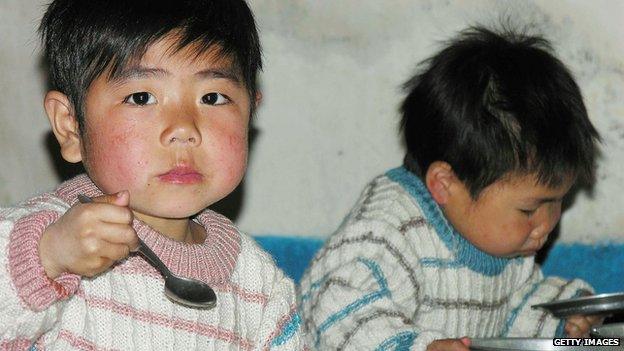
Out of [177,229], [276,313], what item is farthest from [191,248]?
[276,313]

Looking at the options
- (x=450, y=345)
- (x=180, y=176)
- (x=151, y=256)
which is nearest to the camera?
(x=151, y=256)

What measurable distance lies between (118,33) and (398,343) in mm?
720

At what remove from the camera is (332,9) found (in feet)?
7.72

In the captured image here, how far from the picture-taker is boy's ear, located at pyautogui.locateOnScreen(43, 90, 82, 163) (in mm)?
1534

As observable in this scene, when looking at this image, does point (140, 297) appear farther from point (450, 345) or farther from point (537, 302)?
point (537, 302)

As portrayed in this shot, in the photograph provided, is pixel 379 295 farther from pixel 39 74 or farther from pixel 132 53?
pixel 39 74

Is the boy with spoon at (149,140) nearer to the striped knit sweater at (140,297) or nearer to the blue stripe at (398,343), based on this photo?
the striped knit sweater at (140,297)

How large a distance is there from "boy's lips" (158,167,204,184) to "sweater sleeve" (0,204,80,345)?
0.20 meters

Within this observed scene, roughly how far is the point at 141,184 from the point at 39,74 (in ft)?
3.41

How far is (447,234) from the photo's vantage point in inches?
81.4

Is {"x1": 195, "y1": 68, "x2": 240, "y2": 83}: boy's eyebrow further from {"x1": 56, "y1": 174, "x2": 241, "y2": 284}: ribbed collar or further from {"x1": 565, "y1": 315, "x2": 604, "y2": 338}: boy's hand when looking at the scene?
{"x1": 565, "y1": 315, "x2": 604, "y2": 338}: boy's hand

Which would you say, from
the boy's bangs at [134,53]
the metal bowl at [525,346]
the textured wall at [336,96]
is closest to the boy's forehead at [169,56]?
the boy's bangs at [134,53]

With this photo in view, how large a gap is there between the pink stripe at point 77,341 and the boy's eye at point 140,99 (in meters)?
0.31

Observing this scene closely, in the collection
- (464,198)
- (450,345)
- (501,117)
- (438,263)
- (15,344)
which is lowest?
(15,344)
